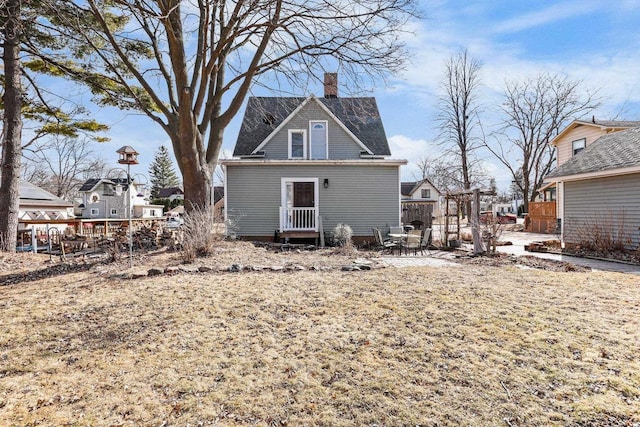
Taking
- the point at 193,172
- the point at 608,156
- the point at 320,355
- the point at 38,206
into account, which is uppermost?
the point at 608,156

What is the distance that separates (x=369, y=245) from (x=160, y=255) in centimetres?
752

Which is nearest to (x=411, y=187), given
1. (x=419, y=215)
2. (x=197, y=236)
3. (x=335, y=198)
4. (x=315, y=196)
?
(x=419, y=215)

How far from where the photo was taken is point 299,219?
551 inches

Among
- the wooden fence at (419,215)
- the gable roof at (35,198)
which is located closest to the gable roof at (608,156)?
the wooden fence at (419,215)

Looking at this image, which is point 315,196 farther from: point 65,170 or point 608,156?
point 65,170

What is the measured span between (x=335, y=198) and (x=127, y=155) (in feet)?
25.9

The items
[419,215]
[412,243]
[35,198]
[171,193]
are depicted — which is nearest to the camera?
[412,243]

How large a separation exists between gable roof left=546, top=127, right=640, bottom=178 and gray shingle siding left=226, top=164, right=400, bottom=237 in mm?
6685

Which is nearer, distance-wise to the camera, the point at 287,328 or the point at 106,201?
the point at 287,328

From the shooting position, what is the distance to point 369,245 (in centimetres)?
1320

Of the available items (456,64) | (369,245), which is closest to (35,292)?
(369,245)

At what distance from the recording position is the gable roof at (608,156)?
1105 cm

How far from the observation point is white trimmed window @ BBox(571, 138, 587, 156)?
20219 mm

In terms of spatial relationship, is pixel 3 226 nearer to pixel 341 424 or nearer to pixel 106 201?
pixel 341 424
